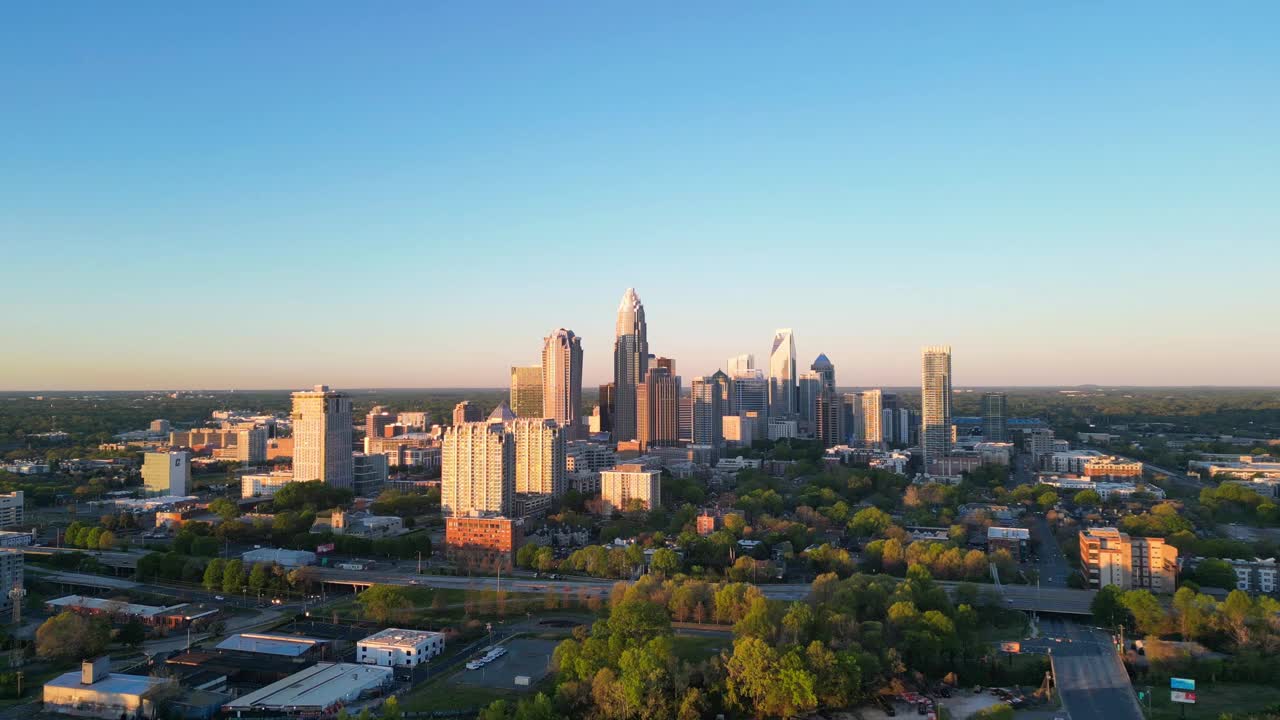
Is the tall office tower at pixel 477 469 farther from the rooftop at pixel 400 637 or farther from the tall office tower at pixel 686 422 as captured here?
the tall office tower at pixel 686 422

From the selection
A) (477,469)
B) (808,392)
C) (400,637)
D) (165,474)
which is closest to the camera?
(400,637)

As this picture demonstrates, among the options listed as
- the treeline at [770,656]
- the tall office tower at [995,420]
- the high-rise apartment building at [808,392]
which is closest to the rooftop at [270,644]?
the treeline at [770,656]

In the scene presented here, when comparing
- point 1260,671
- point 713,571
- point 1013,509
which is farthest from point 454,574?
point 1013,509

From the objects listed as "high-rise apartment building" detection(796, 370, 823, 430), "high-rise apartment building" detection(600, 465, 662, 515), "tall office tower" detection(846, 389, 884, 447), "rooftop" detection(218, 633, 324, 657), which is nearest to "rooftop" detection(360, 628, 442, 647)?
"rooftop" detection(218, 633, 324, 657)

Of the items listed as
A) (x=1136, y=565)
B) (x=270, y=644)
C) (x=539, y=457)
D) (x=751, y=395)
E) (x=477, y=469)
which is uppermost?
(x=751, y=395)

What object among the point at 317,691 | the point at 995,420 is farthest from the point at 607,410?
the point at 317,691

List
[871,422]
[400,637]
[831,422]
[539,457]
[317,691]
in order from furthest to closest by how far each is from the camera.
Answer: [831,422], [871,422], [539,457], [400,637], [317,691]

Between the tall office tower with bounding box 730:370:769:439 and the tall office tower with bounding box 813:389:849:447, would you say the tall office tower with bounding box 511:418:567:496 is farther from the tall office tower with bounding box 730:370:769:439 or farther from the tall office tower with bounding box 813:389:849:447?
the tall office tower with bounding box 730:370:769:439

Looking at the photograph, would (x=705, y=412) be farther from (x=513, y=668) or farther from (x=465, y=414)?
(x=513, y=668)
